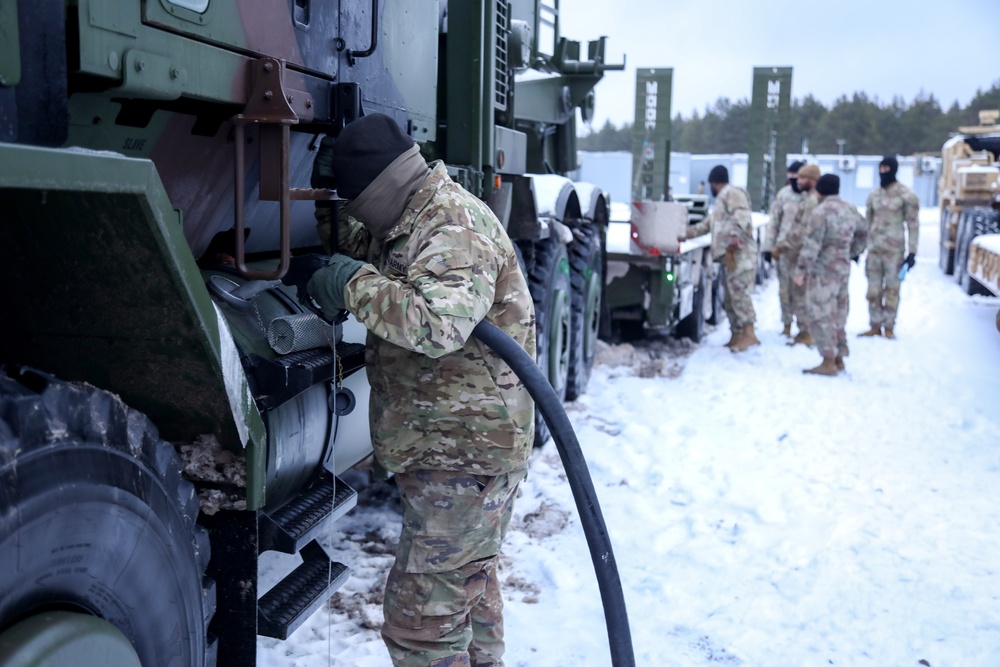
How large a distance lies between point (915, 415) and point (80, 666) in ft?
21.3

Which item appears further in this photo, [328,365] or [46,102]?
[328,365]

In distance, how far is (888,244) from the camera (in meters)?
10.4

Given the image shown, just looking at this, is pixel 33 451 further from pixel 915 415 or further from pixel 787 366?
pixel 787 366

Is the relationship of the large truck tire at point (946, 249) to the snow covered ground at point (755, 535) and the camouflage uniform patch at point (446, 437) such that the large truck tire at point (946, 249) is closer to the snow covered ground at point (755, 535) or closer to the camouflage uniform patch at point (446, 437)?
the snow covered ground at point (755, 535)

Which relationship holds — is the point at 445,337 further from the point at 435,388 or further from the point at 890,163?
the point at 890,163

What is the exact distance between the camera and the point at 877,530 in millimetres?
4543

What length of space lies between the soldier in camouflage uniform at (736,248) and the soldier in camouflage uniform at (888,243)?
171 centimetres

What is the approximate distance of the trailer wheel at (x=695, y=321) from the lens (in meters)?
10.1

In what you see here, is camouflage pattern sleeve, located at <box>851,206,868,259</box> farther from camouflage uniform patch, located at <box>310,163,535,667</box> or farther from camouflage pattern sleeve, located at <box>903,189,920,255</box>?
camouflage uniform patch, located at <box>310,163,535,667</box>

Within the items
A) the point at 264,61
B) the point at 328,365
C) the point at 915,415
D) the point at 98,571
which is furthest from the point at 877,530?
the point at 98,571

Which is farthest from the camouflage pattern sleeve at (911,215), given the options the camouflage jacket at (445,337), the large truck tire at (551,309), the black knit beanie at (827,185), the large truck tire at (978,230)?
the camouflage jacket at (445,337)

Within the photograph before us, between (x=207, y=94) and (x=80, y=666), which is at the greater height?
(x=207, y=94)

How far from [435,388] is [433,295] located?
0.38 meters

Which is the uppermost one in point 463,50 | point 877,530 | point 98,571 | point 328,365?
point 463,50
